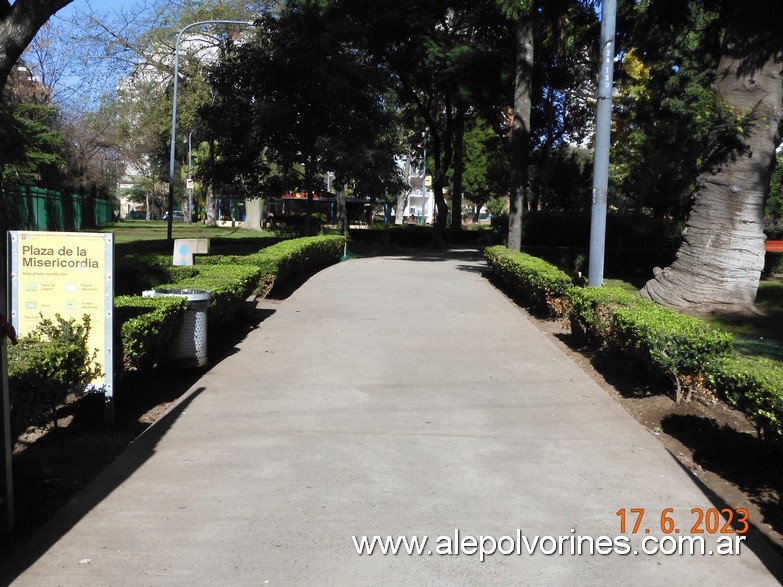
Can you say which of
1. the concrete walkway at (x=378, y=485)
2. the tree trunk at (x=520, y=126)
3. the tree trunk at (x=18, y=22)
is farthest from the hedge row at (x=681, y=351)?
the tree trunk at (x=520, y=126)

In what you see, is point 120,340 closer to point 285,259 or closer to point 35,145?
point 285,259

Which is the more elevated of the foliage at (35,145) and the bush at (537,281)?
the foliage at (35,145)

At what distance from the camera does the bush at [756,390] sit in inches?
199

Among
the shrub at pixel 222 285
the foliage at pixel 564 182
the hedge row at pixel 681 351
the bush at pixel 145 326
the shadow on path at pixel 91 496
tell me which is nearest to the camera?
the shadow on path at pixel 91 496

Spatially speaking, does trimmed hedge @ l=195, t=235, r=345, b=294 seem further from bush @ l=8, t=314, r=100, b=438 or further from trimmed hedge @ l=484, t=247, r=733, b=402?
bush @ l=8, t=314, r=100, b=438

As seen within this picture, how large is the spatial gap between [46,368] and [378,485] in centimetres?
236

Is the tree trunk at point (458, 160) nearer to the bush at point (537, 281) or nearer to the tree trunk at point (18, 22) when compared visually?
the bush at point (537, 281)

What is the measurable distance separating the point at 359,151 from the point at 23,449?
21169mm

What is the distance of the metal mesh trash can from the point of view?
8.55 m

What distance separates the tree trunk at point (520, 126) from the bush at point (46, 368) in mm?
16831

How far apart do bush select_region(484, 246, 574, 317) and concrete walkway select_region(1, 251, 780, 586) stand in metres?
2.87

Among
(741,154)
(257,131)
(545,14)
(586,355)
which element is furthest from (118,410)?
(257,131)

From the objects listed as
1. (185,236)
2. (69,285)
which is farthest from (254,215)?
(69,285)

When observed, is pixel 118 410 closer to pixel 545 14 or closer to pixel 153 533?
pixel 153 533
